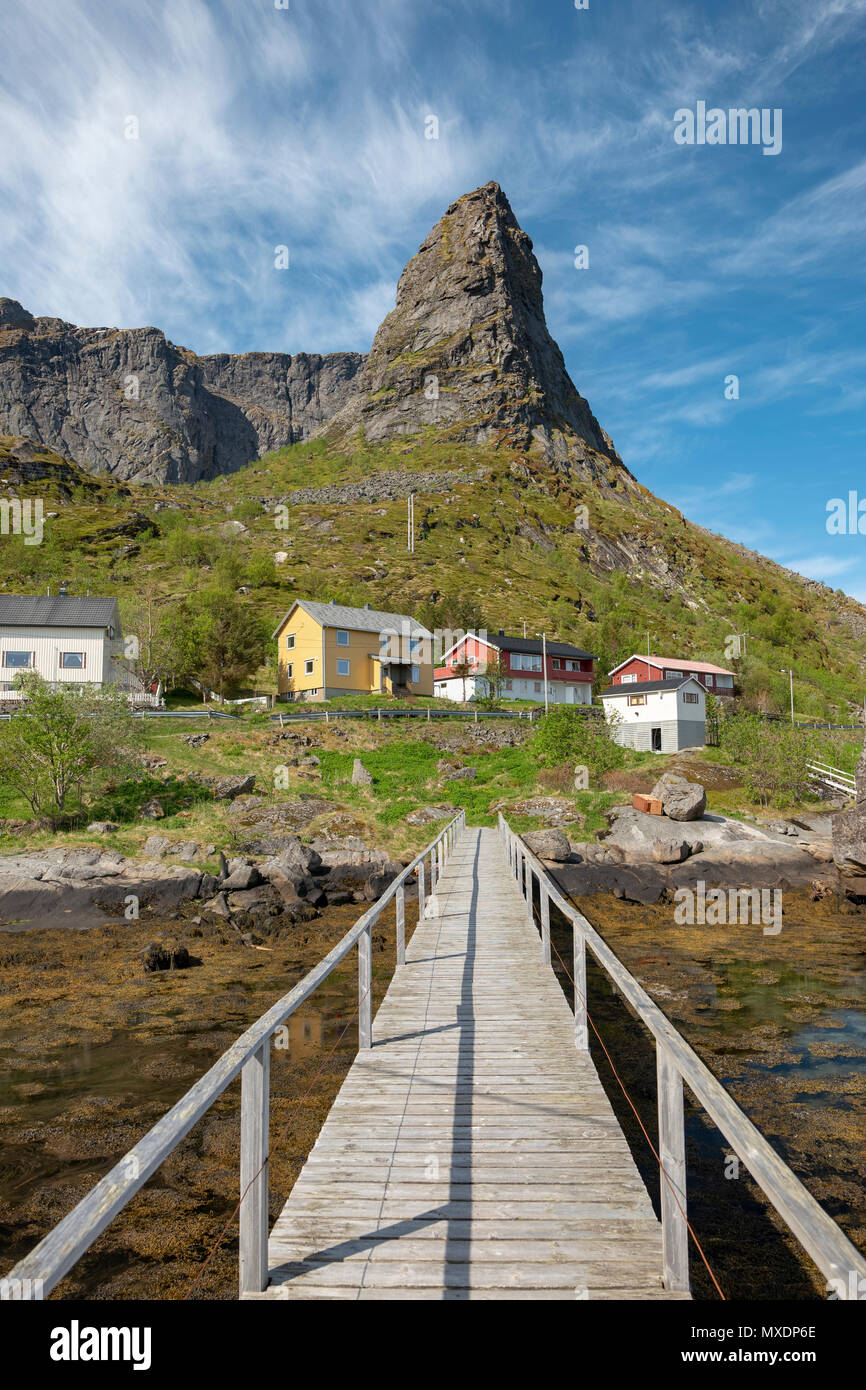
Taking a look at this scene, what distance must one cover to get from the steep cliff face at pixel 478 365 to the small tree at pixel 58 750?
145 metres

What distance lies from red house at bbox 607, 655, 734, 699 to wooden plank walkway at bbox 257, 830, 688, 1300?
52.2m

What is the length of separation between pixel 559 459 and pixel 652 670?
11319 centimetres

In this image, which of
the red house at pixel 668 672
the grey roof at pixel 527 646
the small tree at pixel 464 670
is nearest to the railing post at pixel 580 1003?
the red house at pixel 668 672

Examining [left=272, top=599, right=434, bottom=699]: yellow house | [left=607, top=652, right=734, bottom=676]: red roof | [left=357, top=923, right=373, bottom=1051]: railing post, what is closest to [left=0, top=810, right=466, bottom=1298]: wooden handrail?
[left=357, top=923, right=373, bottom=1051]: railing post

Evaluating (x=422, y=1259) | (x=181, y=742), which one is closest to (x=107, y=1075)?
(x=422, y=1259)

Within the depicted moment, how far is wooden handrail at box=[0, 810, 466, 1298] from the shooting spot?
222 centimetres

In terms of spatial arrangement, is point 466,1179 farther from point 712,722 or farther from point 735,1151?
point 712,722

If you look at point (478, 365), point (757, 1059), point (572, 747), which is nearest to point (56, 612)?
point (572, 747)

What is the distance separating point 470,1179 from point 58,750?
2758 centimetres

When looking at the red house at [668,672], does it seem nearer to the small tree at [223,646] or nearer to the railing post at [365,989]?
the small tree at [223,646]

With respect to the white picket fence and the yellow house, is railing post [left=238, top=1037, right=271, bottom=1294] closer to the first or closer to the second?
the white picket fence

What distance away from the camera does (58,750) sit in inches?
1109

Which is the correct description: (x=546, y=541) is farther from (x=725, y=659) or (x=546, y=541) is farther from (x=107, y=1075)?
(x=107, y=1075)

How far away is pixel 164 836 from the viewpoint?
89.2 ft
